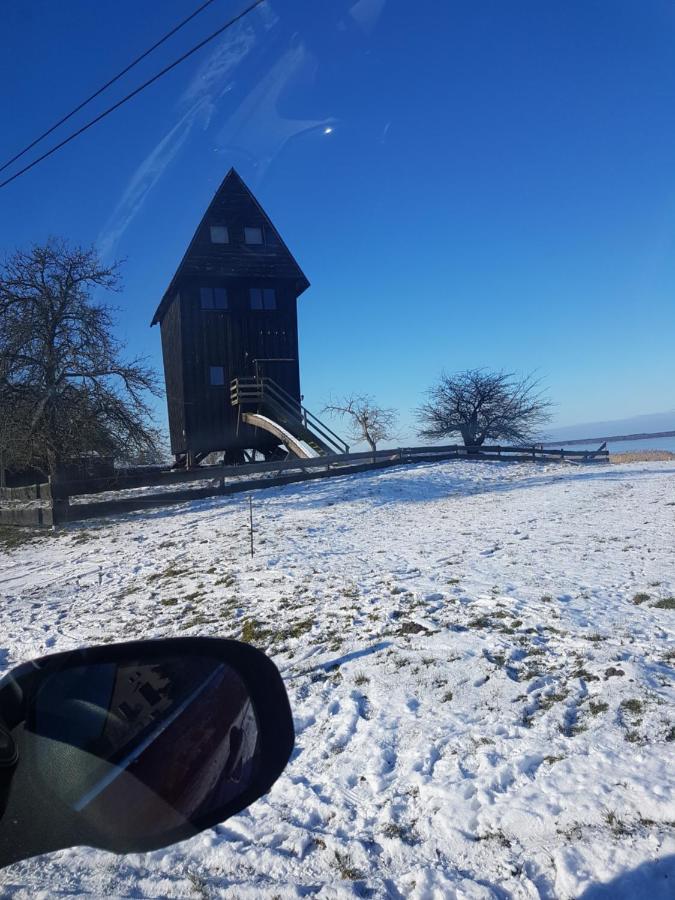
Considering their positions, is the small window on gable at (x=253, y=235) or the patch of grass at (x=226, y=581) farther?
the small window on gable at (x=253, y=235)

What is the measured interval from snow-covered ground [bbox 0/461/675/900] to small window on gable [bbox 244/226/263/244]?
20108mm

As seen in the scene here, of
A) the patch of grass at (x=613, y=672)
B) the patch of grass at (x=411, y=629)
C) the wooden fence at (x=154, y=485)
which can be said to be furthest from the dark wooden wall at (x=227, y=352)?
the patch of grass at (x=613, y=672)

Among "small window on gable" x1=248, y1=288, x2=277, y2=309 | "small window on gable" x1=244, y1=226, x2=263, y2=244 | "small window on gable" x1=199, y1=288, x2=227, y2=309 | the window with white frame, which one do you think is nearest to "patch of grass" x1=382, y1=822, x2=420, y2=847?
the window with white frame

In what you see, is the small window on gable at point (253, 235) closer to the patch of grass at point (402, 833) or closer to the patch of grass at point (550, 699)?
the patch of grass at point (550, 699)

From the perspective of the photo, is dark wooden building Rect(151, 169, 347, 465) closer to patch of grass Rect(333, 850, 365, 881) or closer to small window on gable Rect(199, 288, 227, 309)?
small window on gable Rect(199, 288, 227, 309)

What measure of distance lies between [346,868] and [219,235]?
91.7ft

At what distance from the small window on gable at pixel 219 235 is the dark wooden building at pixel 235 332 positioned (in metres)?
0.05

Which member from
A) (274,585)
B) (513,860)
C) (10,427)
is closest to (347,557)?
(274,585)

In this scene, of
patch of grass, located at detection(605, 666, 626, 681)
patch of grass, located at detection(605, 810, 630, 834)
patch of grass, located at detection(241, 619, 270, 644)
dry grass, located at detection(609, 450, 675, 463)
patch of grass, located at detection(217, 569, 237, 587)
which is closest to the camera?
patch of grass, located at detection(605, 810, 630, 834)

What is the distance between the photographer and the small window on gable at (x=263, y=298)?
27172mm

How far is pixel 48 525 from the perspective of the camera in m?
14.9

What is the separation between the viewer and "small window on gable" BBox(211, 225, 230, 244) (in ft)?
89.0

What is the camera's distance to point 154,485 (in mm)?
17469

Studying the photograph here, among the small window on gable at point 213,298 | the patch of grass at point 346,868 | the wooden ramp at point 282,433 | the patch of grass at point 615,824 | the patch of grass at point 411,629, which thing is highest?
the small window on gable at point 213,298
